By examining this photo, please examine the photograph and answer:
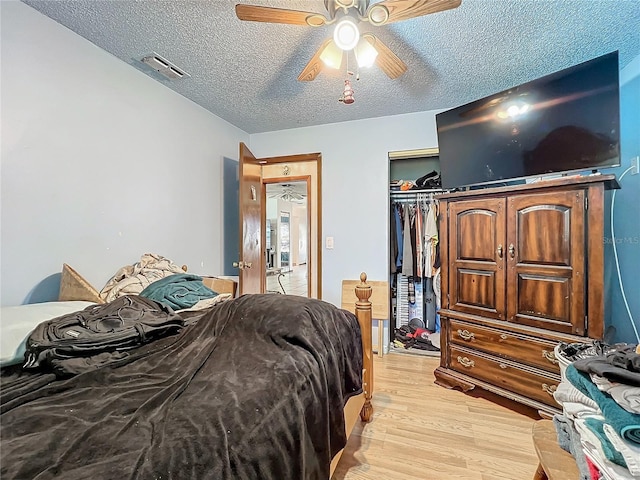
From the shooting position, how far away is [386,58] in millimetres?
1720

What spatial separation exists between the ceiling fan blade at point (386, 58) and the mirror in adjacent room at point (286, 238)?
15.7ft

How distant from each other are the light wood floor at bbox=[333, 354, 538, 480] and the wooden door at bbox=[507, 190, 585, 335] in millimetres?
674

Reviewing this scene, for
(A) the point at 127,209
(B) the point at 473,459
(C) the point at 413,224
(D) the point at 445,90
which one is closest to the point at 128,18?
(A) the point at 127,209

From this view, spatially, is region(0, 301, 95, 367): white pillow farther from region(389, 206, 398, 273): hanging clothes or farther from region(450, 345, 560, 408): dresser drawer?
region(389, 206, 398, 273): hanging clothes

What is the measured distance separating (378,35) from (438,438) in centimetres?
251

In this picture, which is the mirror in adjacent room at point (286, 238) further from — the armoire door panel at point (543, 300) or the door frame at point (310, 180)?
the armoire door panel at point (543, 300)

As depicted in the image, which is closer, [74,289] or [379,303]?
[74,289]

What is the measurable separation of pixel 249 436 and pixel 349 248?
2641mm

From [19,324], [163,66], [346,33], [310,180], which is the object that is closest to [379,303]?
[310,180]

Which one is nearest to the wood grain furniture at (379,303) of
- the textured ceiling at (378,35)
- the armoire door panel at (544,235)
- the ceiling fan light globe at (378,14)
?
the armoire door panel at (544,235)

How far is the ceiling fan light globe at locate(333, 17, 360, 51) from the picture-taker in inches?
56.8

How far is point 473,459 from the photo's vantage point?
1.57 m

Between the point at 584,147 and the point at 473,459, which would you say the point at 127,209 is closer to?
the point at 473,459

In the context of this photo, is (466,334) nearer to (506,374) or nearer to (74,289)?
(506,374)
